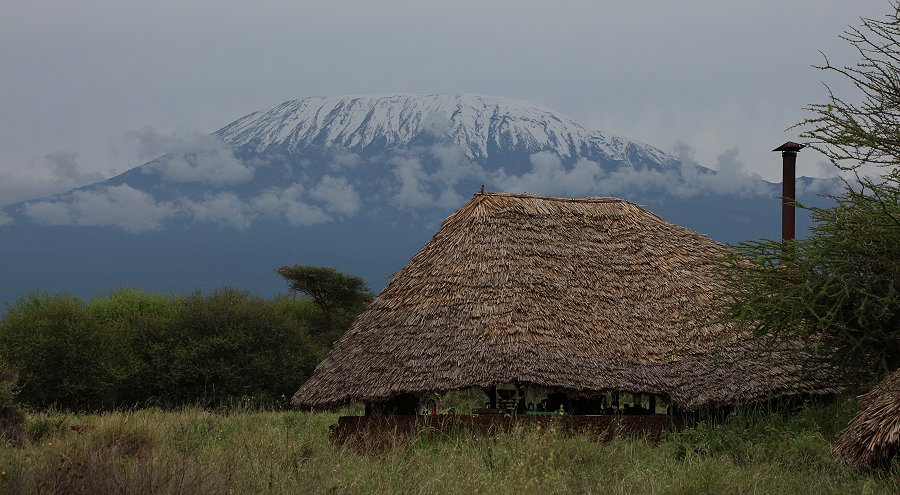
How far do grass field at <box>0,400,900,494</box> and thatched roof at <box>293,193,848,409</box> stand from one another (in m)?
1.13

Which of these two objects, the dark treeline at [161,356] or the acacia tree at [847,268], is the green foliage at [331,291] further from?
the acacia tree at [847,268]

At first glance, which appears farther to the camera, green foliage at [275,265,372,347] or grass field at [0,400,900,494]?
green foliage at [275,265,372,347]

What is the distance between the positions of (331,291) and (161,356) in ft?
36.4

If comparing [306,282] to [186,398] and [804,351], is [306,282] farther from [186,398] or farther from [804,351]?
[804,351]

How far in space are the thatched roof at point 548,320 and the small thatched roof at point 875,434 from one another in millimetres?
4302

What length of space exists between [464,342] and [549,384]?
4.24ft

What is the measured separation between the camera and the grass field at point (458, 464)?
739 cm

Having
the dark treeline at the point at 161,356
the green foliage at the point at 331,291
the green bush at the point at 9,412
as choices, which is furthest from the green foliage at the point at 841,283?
the green foliage at the point at 331,291

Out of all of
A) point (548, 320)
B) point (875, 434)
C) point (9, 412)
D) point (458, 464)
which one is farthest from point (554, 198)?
point (875, 434)

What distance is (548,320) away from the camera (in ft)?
48.8

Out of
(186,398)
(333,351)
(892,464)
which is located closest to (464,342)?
(333,351)

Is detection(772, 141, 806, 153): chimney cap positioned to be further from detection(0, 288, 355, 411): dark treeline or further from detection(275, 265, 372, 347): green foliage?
detection(275, 265, 372, 347): green foliage

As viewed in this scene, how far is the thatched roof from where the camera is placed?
14250 millimetres

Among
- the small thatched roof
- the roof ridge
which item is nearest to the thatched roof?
the roof ridge
